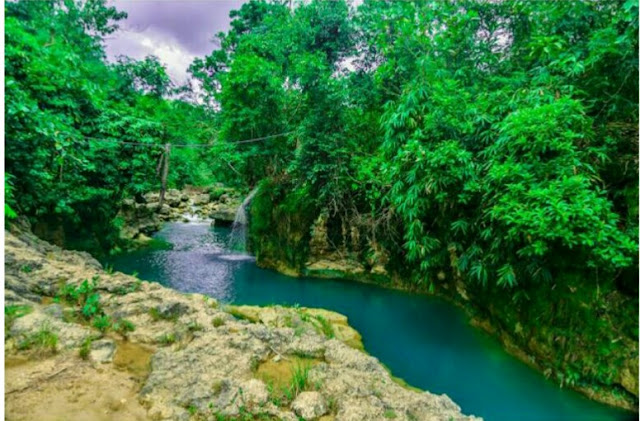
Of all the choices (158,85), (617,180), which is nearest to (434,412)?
(617,180)

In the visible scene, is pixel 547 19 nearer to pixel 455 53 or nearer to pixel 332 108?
pixel 455 53

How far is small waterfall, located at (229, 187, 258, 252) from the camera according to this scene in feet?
36.2

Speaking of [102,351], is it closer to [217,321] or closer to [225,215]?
[217,321]

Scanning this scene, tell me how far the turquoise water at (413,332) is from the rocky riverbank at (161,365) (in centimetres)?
160

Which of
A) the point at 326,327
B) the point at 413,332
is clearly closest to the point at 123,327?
the point at 326,327

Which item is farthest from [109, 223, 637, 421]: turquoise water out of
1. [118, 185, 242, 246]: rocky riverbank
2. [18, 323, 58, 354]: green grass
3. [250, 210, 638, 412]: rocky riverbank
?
[18, 323, 58, 354]: green grass

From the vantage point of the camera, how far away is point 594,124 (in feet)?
12.8

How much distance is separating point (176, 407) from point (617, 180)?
490 cm

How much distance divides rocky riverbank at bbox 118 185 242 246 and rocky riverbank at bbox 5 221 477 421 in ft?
28.2

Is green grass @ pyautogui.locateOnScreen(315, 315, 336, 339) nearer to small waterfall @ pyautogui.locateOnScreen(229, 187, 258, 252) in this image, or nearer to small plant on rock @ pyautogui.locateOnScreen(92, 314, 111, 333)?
small plant on rock @ pyautogui.locateOnScreen(92, 314, 111, 333)

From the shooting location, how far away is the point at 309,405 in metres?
2.45

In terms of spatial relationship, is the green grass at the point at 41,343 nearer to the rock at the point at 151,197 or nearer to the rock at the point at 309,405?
the rock at the point at 309,405

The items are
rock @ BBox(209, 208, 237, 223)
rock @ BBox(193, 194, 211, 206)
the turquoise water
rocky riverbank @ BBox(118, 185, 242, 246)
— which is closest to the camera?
the turquoise water

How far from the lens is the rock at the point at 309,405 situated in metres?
2.39
